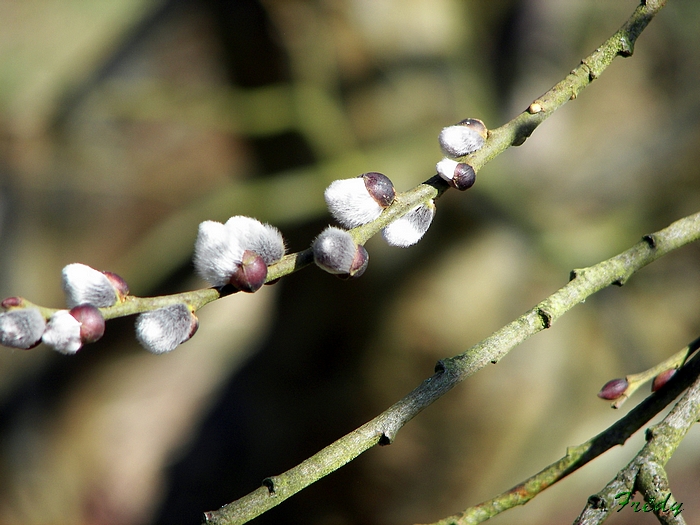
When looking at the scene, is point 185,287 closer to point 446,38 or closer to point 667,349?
point 446,38

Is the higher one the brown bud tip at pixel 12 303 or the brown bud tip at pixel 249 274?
the brown bud tip at pixel 12 303

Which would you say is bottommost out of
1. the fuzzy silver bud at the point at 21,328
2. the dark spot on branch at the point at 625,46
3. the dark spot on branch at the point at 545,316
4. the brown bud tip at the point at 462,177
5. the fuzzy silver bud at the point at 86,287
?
the dark spot on branch at the point at 545,316

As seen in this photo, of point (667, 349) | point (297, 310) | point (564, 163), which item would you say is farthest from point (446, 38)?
point (667, 349)

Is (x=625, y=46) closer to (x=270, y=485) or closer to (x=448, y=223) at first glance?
(x=270, y=485)

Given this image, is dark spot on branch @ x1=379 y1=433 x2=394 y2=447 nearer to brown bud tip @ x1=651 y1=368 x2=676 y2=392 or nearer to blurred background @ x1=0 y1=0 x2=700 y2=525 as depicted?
brown bud tip @ x1=651 y1=368 x2=676 y2=392

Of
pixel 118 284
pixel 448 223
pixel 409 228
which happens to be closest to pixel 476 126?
pixel 409 228

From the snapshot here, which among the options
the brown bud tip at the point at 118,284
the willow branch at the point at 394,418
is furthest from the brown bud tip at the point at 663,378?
the brown bud tip at the point at 118,284

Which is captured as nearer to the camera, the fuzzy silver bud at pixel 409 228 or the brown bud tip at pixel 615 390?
the fuzzy silver bud at pixel 409 228

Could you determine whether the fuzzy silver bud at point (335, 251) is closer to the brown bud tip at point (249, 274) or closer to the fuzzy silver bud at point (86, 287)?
the brown bud tip at point (249, 274)
